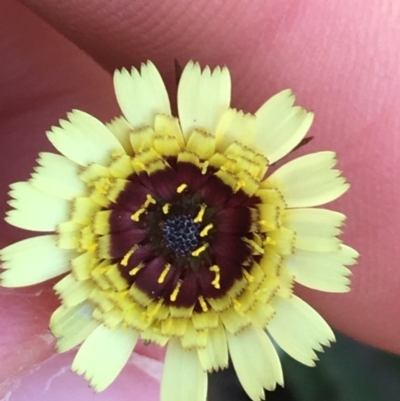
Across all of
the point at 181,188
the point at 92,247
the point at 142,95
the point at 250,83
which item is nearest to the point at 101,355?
the point at 92,247

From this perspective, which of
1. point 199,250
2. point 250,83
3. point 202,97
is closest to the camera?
point 202,97

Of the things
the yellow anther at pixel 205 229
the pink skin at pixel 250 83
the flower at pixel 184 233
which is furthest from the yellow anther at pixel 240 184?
the pink skin at pixel 250 83

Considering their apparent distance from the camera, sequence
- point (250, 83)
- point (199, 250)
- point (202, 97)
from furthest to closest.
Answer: point (250, 83) → point (199, 250) → point (202, 97)

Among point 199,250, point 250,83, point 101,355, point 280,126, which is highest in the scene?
point 250,83

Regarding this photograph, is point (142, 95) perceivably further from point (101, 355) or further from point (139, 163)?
point (101, 355)

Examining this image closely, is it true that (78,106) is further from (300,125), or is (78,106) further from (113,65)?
(300,125)

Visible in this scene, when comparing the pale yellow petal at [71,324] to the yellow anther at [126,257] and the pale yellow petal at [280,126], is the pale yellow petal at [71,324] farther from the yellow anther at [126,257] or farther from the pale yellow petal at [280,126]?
the pale yellow petal at [280,126]

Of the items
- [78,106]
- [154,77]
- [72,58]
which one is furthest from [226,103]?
[72,58]

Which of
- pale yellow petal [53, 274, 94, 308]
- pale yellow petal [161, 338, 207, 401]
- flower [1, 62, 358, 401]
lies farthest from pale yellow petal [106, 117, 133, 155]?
pale yellow petal [161, 338, 207, 401]
